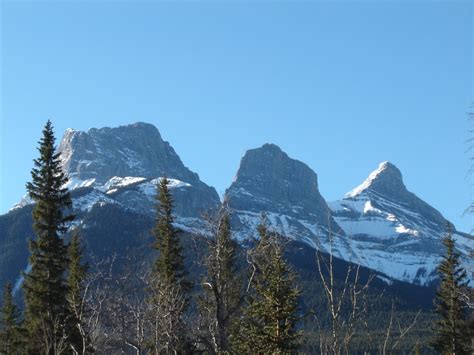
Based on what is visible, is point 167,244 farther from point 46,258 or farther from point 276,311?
point 276,311

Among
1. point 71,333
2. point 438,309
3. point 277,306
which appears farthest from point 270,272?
point 438,309

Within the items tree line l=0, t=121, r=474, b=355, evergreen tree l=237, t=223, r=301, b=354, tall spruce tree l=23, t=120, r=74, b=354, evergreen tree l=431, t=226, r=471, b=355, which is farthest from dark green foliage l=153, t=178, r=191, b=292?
evergreen tree l=237, t=223, r=301, b=354

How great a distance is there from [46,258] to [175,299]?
330 inches

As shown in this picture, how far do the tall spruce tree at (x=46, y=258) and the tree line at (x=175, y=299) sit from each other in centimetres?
5

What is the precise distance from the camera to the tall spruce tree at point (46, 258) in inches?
1351

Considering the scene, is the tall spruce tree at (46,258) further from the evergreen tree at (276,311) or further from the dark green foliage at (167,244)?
the evergreen tree at (276,311)

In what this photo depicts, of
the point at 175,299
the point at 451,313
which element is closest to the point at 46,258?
the point at 175,299

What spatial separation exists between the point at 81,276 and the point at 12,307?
929 centimetres

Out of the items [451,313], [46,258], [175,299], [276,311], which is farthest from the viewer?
[451,313]

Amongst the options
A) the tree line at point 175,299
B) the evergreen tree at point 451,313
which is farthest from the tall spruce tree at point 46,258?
the evergreen tree at point 451,313

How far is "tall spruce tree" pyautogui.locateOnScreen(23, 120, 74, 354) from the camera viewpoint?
113 ft

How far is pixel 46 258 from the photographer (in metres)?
35.2

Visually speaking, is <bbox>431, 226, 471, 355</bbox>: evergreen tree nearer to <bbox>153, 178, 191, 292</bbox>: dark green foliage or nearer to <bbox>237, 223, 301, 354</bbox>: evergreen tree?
<bbox>153, 178, 191, 292</bbox>: dark green foliage

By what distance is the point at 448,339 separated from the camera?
4528cm
